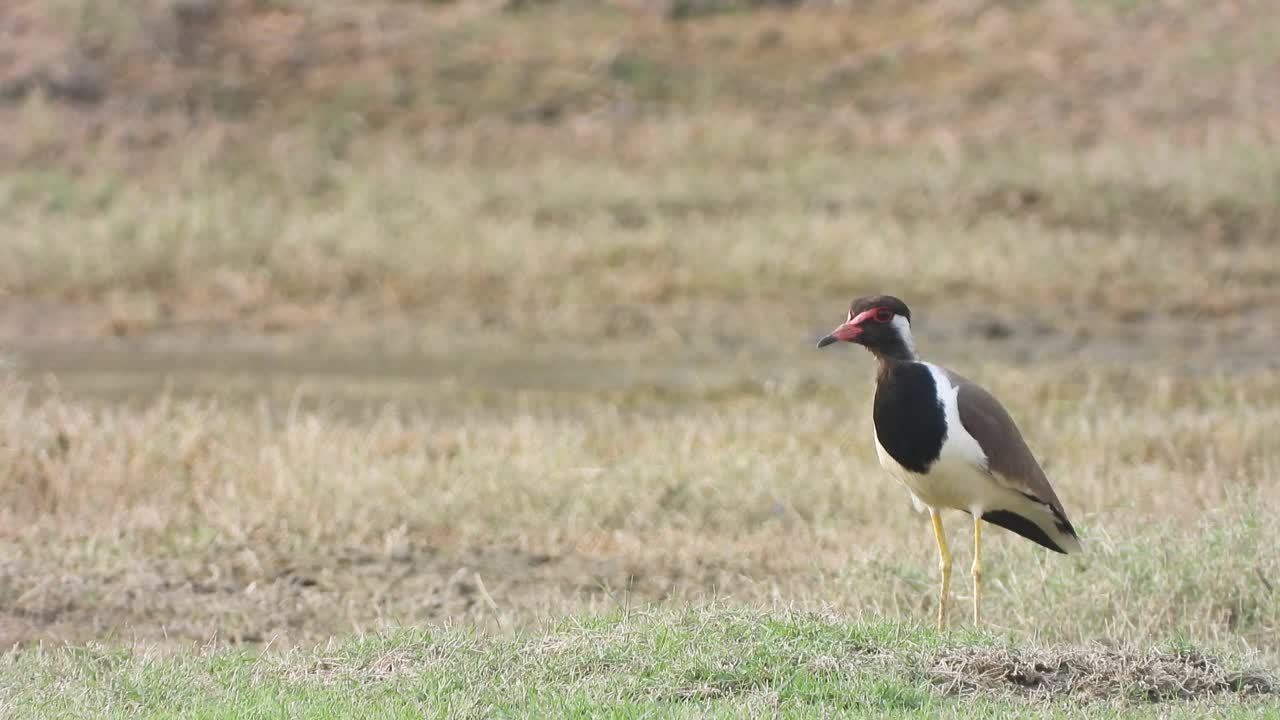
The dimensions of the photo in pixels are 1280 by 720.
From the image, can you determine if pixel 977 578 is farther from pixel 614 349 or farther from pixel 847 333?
pixel 614 349

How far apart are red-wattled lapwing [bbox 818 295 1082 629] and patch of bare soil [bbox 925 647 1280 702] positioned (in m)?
0.78

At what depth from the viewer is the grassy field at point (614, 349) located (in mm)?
6484

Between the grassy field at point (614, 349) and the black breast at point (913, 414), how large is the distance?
665mm

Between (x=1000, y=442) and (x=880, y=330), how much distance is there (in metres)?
0.57

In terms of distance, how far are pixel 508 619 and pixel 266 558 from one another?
5.36 ft

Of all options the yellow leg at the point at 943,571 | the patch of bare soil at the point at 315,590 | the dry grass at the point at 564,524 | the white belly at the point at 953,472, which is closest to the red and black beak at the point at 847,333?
the white belly at the point at 953,472

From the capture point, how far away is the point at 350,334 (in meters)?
17.8

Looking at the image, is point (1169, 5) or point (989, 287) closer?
point (989, 287)

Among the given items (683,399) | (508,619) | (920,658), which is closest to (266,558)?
(508,619)

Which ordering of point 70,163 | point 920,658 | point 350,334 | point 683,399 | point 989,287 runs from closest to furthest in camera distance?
point 920,658, point 683,399, point 350,334, point 989,287, point 70,163

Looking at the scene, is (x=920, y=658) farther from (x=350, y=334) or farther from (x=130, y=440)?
(x=350, y=334)

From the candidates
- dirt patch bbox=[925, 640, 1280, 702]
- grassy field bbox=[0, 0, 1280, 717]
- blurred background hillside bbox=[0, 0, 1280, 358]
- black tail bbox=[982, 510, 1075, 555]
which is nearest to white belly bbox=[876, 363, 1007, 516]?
black tail bbox=[982, 510, 1075, 555]

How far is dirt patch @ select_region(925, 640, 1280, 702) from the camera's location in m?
6.17

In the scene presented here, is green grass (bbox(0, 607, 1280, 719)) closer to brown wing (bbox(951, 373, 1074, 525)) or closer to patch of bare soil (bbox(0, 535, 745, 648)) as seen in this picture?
brown wing (bbox(951, 373, 1074, 525))
